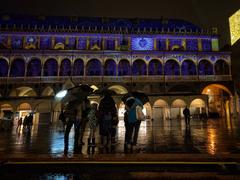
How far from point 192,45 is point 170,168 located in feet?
121

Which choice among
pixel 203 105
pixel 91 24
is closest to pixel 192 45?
pixel 203 105

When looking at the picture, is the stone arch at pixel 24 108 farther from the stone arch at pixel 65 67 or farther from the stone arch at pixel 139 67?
the stone arch at pixel 139 67

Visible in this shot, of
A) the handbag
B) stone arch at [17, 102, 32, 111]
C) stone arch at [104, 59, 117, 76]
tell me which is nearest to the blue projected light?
stone arch at [104, 59, 117, 76]

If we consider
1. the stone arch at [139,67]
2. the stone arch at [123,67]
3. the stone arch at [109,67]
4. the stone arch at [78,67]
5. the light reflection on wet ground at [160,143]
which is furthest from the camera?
the stone arch at [139,67]

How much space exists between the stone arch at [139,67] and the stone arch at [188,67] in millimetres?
7206

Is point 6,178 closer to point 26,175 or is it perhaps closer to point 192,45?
point 26,175

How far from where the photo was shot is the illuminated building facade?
2796 cm

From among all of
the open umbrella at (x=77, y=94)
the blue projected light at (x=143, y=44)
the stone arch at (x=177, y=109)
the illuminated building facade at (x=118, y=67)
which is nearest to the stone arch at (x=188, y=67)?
the illuminated building facade at (x=118, y=67)

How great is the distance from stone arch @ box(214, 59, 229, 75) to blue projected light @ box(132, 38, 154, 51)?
12664 millimetres

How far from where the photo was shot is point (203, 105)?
28.0 metres

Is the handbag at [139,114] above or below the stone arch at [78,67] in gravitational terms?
below

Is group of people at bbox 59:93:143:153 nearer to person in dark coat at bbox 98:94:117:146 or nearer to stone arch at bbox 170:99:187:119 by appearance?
person in dark coat at bbox 98:94:117:146

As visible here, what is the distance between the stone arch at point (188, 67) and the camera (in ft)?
106

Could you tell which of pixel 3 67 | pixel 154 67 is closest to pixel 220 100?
pixel 154 67
